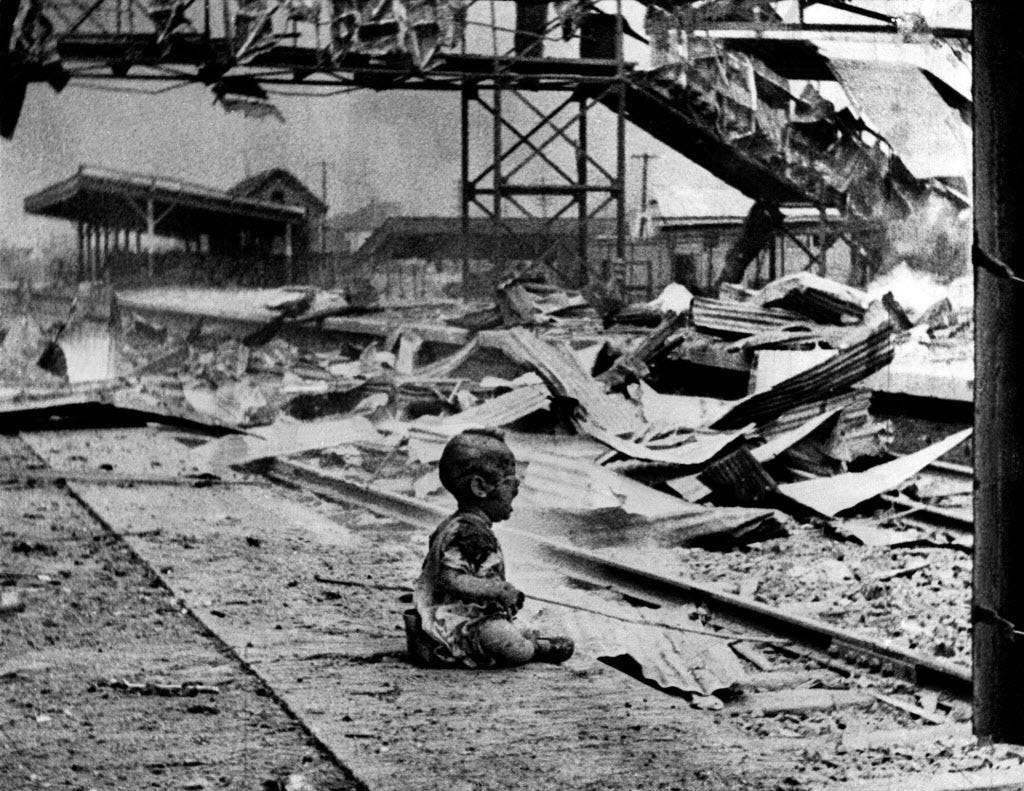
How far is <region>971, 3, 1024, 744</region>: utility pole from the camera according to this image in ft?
11.2

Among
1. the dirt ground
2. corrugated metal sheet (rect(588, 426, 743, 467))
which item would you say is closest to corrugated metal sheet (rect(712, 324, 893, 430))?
corrugated metal sheet (rect(588, 426, 743, 467))

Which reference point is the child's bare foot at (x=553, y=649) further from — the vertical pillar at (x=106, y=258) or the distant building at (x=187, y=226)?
the vertical pillar at (x=106, y=258)

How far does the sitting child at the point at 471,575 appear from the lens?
5273 millimetres

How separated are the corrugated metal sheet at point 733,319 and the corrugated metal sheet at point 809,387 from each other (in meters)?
1.05

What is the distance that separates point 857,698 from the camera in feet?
18.1

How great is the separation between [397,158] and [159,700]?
21.6ft

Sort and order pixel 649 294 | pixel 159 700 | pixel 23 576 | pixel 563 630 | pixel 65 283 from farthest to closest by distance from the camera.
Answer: pixel 649 294 → pixel 65 283 → pixel 23 576 → pixel 563 630 → pixel 159 700

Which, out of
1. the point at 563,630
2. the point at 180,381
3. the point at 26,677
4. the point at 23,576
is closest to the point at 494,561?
the point at 563,630

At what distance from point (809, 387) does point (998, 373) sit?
278 inches

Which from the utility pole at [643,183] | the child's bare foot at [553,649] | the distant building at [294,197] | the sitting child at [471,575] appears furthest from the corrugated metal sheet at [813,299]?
the sitting child at [471,575]

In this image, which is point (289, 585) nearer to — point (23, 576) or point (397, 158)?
point (23, 576)

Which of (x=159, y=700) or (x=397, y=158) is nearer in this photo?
(x=159, y=700)

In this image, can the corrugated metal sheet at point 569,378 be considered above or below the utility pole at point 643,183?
below

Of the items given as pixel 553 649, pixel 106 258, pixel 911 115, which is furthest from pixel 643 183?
pixel 553 649
